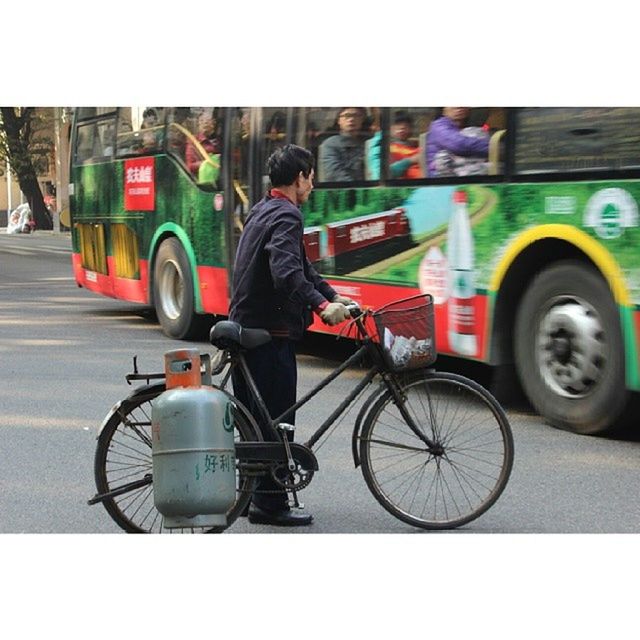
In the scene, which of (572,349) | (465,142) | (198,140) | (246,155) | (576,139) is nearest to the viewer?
(576,139)

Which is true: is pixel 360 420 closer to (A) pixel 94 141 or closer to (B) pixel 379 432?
(B) pixel 379 432

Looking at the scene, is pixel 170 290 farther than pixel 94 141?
No

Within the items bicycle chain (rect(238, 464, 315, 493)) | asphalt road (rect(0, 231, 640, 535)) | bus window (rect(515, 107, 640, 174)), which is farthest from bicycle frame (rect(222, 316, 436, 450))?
bus window (rect(515, 107, 640, 174))

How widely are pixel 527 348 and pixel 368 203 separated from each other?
1991mm

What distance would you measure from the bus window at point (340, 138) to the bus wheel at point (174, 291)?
9.16 feet

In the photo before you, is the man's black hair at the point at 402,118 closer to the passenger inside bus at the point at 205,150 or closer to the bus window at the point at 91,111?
the passenger inside bus at the point at 205,150

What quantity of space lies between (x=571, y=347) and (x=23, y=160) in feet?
153

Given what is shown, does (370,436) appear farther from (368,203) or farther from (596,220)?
(368,203)

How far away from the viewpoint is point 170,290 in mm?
13094

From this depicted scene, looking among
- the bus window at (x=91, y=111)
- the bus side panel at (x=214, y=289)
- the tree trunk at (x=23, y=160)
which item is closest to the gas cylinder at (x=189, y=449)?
the bus side panel at (x=214, y=289)

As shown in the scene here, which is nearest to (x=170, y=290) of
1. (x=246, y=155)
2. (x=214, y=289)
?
(x=214, y=289)

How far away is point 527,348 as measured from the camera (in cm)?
809

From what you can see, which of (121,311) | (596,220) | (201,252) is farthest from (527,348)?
(121,311)
